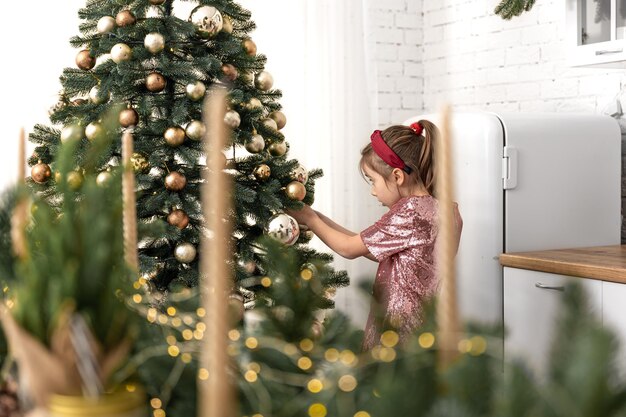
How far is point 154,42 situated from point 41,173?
500 millimetres

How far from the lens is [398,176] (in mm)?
2762

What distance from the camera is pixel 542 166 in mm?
3162

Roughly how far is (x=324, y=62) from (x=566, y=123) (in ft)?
4.88

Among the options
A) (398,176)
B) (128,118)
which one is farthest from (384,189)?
(128,118)

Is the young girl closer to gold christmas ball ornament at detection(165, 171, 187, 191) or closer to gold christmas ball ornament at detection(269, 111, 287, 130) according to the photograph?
gold christmas ball ornament at detection(269, 111, 287, 130)

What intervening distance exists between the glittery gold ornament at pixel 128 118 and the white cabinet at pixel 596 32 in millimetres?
1811

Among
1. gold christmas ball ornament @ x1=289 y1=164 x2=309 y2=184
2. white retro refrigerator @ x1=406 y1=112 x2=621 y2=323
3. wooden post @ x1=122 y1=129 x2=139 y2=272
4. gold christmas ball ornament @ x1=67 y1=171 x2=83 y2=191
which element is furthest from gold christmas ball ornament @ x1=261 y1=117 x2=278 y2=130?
wooden post @ x1=122 y1=129 x2=139 y2=272

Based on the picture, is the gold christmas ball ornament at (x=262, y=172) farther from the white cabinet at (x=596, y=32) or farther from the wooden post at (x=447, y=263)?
the wooden post at (x=447, y=263)

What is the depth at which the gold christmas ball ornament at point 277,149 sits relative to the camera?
252 centimetres

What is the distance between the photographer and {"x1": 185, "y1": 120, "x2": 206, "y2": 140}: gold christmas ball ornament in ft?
7.49

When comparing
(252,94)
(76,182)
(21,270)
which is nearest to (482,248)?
(252,94)

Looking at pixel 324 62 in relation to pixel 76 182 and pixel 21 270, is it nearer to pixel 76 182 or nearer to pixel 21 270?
pixel 76 182

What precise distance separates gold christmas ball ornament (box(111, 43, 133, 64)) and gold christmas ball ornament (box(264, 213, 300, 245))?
0.62m

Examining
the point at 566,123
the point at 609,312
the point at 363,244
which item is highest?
the point at 566,123
